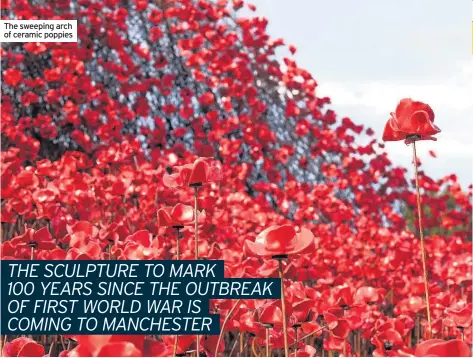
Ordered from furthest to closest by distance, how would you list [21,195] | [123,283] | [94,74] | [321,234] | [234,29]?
[234,29] → [94,74] → [321,234] → [21,195] → [123,283]

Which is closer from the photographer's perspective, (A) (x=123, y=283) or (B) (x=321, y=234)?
(A) (x=123, y=283)

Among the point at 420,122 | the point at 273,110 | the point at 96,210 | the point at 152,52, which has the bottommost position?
the point at 420,122

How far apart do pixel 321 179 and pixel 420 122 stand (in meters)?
4.68

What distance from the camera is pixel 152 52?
254 inches

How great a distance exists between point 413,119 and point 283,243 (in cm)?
51

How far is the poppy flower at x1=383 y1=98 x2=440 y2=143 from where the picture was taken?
62.9 inches

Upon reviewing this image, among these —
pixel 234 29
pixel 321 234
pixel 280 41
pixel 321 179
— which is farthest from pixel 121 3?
pixel 321 234

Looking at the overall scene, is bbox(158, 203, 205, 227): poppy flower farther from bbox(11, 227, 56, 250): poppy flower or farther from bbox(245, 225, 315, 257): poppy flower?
bbox(11, 227, 56, 250): poppy flower

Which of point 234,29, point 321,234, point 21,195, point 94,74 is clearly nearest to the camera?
point 21,195

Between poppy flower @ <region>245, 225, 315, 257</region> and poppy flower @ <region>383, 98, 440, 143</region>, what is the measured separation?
1.48 feet

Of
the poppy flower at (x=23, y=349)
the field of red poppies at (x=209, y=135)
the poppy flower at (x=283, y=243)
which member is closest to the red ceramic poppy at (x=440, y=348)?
the poppy flower at (x=283, y=243)

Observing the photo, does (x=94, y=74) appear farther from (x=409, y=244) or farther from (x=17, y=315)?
(x=17, y=315)

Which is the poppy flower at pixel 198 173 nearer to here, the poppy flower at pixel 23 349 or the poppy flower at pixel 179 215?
the poppy flower at pixel 179 215

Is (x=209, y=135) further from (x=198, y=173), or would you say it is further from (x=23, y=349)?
(x=23, y=349)
